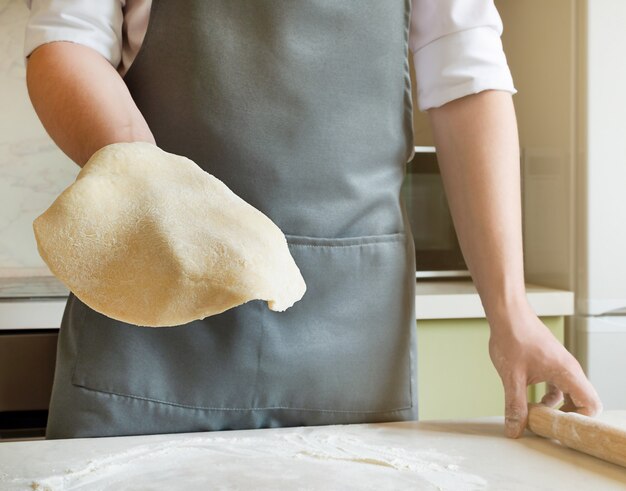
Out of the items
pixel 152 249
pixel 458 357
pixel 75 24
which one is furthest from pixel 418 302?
pixel 152 249

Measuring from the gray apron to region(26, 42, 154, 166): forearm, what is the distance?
0.40 ft

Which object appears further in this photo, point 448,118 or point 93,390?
point 448,118

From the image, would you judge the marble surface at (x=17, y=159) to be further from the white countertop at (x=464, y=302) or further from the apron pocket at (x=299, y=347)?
the apron pocket at (x=299, y=347)

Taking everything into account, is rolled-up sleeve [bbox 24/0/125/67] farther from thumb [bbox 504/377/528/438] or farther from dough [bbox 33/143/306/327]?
thumb [bbox 504/377/528/438]

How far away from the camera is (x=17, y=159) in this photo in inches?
69.1

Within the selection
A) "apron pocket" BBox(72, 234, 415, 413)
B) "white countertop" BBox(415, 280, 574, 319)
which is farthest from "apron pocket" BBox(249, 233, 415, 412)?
"white countertop" BBox(415, 280, 574, 319)

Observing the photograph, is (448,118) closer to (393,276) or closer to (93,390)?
(393,276)

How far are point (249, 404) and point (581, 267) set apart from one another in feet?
3.25

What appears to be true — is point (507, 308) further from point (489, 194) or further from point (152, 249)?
point (152, 249)

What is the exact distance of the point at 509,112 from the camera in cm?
84

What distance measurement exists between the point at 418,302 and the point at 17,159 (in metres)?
0.96

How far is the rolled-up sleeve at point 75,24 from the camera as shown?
693mm

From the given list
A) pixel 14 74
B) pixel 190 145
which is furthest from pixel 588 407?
pixel 14 74

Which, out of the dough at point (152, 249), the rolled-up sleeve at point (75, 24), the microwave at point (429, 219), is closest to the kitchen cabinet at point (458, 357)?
the microwave at point (429, 219)
